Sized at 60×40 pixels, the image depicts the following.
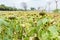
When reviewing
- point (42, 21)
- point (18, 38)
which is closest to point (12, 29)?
point (18, 38)

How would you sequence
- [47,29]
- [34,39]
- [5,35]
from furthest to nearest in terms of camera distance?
[5,35] → [47,29] → [34,39]

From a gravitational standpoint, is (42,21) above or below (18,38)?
above

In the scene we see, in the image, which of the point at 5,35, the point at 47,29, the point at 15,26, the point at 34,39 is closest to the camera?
the point at 34,39

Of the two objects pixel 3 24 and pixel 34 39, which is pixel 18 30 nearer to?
pixel 3 24

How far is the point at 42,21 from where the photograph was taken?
1042mm

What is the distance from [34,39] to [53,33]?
4.5 inches

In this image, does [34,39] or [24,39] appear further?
[24,39]

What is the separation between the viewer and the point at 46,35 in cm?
95

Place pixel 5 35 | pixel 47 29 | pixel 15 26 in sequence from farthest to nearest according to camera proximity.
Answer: pixel 15 26, pixel 5 35, pixel 47 29

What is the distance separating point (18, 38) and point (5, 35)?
0.08 m

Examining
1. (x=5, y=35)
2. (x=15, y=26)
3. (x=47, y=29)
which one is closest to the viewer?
(x=47, y=29)

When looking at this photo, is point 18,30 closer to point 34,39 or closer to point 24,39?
point 24,39

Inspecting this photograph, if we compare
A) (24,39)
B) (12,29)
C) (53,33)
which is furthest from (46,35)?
(12,29)

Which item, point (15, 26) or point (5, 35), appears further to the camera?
point (15, 26)
